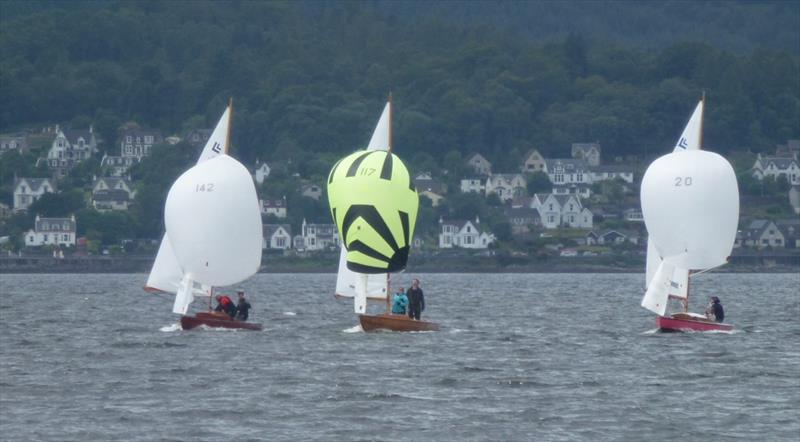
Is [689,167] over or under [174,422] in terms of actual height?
over

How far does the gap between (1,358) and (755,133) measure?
14825cm

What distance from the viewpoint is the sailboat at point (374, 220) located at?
128 ft

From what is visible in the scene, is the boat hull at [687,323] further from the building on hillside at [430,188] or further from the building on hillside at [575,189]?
the building on hillside at [575,189]

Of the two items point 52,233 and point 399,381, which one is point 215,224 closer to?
point 399,381

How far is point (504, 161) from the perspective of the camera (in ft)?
557

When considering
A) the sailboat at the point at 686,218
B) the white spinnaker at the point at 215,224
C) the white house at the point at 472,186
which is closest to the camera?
the sailboat at the point at 686,218

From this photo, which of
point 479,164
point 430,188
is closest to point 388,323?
point 430,188

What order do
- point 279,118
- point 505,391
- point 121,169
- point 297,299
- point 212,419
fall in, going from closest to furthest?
point 212,419
point 505,391
point 297,299
point 121,169
point 279,118

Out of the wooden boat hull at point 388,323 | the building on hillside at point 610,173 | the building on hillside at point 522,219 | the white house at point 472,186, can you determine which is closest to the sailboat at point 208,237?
the wooden boat hull at point 388,323

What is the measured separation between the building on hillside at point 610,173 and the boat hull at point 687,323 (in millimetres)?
118903

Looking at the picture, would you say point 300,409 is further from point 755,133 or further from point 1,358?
point 755,133

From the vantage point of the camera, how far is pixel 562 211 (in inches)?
5463

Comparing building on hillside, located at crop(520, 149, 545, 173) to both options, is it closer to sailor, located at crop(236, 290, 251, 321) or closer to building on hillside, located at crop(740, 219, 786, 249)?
building on hillside, located at crop(740, 219, 786, 249)

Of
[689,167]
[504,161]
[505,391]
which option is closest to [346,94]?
[504,161]
